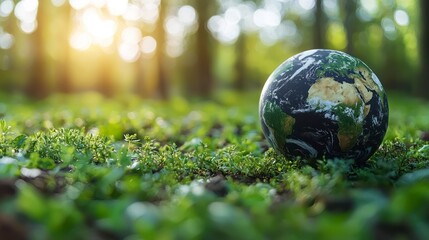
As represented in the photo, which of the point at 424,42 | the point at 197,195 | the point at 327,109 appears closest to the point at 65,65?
the point at 424,42

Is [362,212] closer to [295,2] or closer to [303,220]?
[303,220]

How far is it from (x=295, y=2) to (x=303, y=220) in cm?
2938

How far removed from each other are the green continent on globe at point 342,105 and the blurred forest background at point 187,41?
12953 mm

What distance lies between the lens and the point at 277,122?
500 cm

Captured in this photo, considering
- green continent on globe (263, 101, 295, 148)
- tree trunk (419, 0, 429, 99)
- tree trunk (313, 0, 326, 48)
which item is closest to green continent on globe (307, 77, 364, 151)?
green continent on globe (263, 101, 295, 148)

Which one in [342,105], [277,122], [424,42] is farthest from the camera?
[424,42]

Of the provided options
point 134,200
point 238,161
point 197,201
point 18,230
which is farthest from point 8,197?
point 238,161

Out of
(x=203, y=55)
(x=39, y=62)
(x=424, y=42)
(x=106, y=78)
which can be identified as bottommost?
(x=106, y=78)

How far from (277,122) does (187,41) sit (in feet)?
113

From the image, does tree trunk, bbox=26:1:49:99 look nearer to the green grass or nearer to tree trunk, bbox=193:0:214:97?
tree trunk, bbox=193:0:214:97

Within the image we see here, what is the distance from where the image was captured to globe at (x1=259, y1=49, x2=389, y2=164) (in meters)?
4.80

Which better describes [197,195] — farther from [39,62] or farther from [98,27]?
[98,27]

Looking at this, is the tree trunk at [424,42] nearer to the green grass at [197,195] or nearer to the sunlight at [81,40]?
the green grass at [197,195]

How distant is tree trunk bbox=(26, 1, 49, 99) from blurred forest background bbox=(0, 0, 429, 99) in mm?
→ 39
